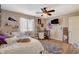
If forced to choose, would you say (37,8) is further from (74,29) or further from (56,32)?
(74,29)

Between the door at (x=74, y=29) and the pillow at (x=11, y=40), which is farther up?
the door at (x=74, y=29)

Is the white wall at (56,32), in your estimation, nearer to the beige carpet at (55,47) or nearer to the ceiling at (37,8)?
the beige carpet at (55,47)

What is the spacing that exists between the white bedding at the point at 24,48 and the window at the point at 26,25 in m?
0.18

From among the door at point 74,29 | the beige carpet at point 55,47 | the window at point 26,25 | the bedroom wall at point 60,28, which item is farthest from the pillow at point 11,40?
the door at point 74,29

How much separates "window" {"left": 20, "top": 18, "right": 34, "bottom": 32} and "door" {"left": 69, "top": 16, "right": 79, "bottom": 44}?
2.00ft

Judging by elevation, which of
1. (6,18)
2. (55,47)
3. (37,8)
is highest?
(37,8)

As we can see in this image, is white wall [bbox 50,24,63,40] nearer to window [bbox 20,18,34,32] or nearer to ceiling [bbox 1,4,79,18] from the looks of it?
ceiling [bbox 1,4,79,18]

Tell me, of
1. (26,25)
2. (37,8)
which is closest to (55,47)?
(26,25)

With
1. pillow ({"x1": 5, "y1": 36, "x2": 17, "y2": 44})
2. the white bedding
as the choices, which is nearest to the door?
the white bedding

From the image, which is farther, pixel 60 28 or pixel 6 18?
pixel 60 28

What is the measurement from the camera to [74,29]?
1.73 metres

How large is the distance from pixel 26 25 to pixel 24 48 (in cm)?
36

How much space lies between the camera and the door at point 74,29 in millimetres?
1704
